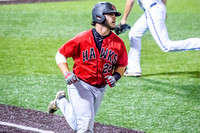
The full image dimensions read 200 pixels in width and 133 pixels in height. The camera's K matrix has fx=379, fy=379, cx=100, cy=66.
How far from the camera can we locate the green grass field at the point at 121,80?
5.46 metres

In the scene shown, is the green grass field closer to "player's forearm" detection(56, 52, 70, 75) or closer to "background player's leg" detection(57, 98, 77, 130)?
"background player's leg" detection(57, 98, 77, 130)

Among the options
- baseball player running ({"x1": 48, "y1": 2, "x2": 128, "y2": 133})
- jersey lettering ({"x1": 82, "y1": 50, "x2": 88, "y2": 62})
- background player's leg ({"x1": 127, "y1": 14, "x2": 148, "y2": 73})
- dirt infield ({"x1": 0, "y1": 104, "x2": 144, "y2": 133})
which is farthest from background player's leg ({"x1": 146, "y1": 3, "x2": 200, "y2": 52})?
jersey lettering ({"x1": 82, "y1": 50, "x2": 88, "y2": 62})

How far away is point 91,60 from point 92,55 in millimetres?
59

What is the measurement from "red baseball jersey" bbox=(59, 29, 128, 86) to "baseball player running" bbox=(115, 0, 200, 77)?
213 cm

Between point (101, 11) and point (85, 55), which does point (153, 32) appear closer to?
point (101, 11)

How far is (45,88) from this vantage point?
6582 mm

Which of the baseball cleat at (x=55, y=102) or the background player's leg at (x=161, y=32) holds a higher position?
Answer: the background player's leg at (x=161, y=32)

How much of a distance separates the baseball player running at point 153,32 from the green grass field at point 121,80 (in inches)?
16.4

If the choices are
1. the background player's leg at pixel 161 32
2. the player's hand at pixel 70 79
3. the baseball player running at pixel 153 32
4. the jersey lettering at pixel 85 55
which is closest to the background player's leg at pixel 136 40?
the baseball player running at pixel 153 32

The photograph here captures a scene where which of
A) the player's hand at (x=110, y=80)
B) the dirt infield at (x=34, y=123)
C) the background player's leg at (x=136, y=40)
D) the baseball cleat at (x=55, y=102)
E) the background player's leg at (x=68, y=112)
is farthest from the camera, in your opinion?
the background player's leg at (x=136, y=40)

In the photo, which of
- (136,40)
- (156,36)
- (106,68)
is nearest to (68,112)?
(106,68)

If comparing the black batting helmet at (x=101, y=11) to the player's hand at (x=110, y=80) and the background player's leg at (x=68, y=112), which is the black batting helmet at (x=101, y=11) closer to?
the player's hand at (x=110, y=80)

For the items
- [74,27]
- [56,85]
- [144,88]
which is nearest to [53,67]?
[56,85]

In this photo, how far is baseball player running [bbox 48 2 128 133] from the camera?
4125mm
